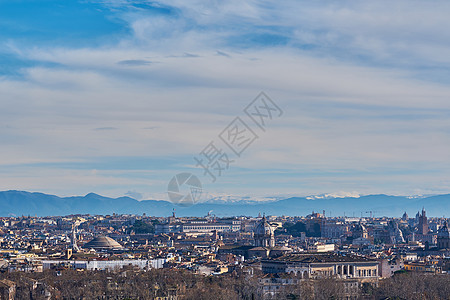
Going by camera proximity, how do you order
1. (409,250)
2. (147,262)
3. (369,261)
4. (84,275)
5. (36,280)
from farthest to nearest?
(409,250)
(147,262)
(369,261)
(84,275)
(36,280)

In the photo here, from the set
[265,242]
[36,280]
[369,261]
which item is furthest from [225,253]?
[36,280]

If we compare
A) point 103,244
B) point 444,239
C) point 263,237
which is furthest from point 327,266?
point 103,244

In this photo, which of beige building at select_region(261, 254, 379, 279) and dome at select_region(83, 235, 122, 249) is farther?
dome at select_region(83, 235, 122, 249)

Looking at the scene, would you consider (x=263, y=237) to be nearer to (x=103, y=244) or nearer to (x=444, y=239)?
(x=103, y=244)

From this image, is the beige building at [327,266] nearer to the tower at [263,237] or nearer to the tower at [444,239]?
the tower at [263,237]

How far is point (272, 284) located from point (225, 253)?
45963 mm

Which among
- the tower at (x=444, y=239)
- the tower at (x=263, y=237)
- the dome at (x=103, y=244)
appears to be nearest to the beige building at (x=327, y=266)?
the tower at (x=263, y=237)

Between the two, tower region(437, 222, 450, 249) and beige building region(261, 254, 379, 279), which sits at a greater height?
tower region(437, 222, 450, 249)

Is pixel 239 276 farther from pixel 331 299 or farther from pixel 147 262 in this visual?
pixel 147 262

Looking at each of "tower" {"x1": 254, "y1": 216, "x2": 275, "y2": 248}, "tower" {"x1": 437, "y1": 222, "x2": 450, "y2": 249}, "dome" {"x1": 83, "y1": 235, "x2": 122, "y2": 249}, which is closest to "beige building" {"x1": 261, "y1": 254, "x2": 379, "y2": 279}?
"tower" {"x1": 254, "y1": 216, "x2": 275, "y2": 248}

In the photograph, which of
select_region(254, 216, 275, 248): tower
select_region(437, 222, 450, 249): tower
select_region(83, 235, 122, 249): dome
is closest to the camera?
select_region(254, 216, 275, 248): tower

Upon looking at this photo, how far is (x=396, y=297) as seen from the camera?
71625 millimetres

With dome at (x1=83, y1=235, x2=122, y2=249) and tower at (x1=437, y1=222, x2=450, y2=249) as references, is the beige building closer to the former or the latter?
tower at (x1=437, y1=222, x2=450, y2=249)

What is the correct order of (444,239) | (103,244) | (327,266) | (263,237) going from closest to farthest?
(327,266)
(263,237)
(444,239)
(103,244)
